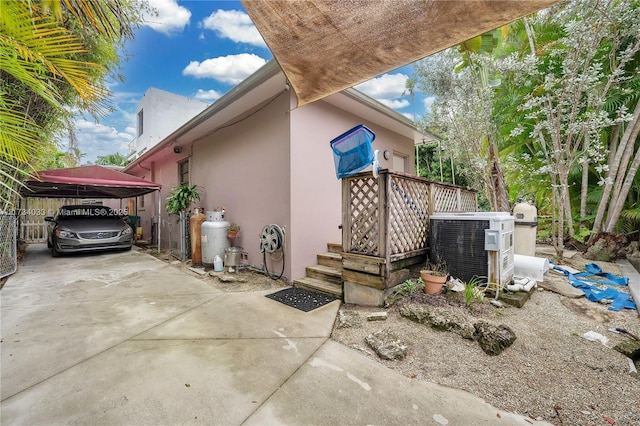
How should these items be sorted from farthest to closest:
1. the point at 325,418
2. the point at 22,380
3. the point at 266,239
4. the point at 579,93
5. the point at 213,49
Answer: the point at 213,49 → the point at 266,239 → the point at 579,93 → the point at 22,380 → the point at 325,418

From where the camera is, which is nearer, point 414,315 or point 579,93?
point 414,315

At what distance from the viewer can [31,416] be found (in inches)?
61.9

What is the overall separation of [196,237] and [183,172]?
3386mm

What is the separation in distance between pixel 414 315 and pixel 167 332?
104 inches

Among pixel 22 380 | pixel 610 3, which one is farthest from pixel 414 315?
pixel 610 3

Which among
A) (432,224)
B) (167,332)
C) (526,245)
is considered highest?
(432,224)

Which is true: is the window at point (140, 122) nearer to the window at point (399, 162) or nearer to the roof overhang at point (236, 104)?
the roof overhang at point (236, 104)

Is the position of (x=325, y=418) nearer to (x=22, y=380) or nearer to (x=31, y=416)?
(x=31, y=416)

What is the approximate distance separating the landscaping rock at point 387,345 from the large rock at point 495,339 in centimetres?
68

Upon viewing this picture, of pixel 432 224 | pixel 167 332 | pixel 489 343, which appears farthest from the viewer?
pixel 432 224

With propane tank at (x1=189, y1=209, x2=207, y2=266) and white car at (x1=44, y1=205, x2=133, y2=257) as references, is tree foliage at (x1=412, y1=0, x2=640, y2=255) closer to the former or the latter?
propane tank at (x1=189, y1=209, x2=207, y2=266)

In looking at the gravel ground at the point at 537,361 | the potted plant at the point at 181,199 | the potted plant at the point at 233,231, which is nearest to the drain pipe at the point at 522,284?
the gravel ground at the point at 537,361

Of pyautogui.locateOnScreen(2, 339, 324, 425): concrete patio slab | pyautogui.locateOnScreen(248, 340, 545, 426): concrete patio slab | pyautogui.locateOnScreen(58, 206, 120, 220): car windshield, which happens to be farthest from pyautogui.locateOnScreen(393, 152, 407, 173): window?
pyautogui.locateOnScreen(58, 206, 120, 220): car windshield

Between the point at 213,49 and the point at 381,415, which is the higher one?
the point at 213,49
